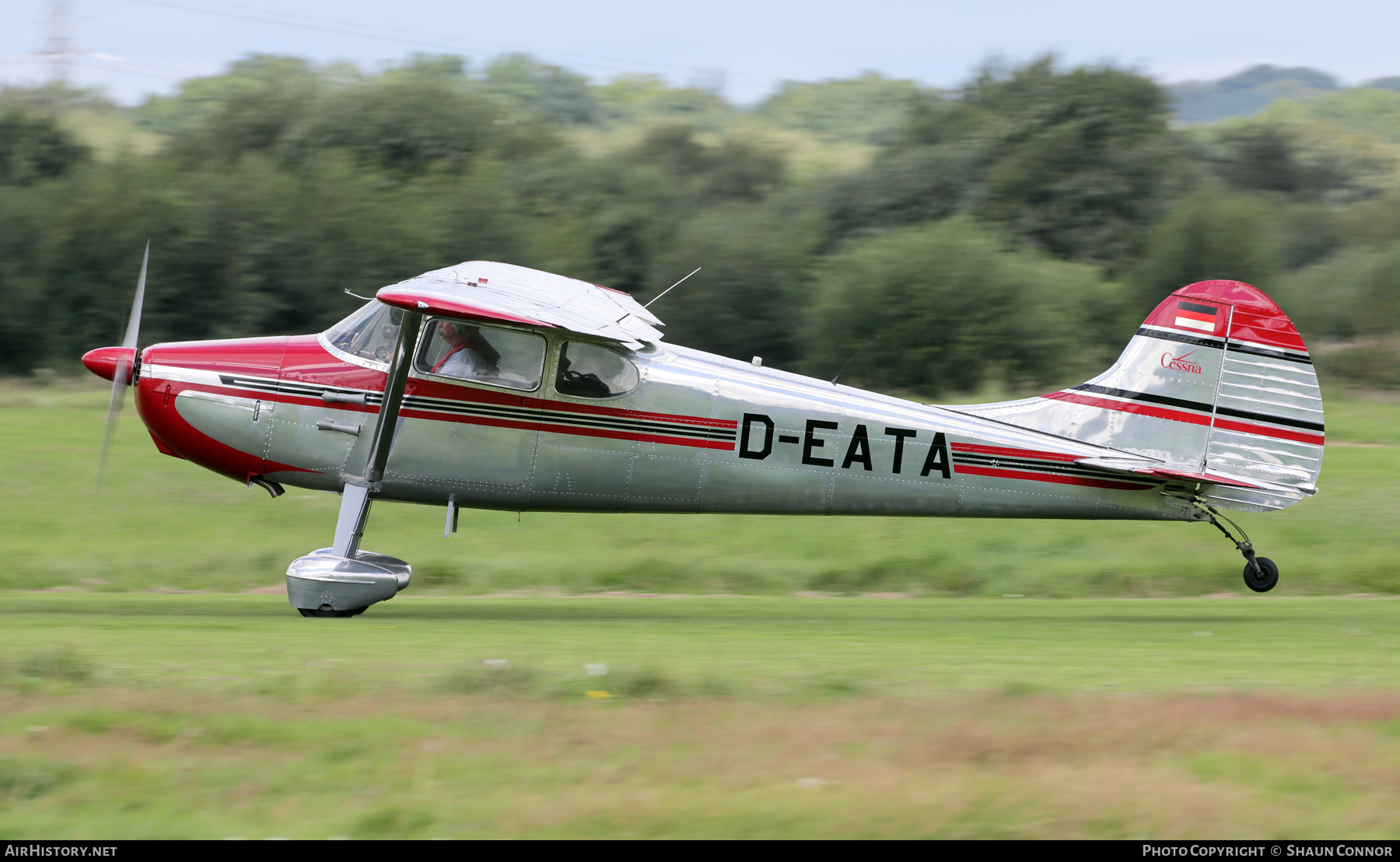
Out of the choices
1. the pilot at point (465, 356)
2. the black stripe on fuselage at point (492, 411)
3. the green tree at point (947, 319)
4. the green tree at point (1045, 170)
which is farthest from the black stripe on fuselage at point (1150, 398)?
the green tree at point (1045, 170)

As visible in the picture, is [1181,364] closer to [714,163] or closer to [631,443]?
[631,443]

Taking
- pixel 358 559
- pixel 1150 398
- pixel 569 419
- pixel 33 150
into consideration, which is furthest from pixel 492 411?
pixel 33 150

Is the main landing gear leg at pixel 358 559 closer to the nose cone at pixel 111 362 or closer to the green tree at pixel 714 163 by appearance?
the nose cone at pixel 111 362

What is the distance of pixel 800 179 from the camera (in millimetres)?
70438

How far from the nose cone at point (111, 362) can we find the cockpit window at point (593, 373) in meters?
3.21

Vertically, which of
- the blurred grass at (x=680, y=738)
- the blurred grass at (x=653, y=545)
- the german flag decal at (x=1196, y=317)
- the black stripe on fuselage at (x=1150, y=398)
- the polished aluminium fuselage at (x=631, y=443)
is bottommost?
the blurred grass at (x=653, y=545)

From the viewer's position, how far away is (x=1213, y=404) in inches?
405

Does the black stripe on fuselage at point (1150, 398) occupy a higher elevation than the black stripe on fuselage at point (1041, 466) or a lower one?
higher

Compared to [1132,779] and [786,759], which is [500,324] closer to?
[786,759]

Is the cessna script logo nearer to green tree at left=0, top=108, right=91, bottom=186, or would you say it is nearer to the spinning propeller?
the spinning propeller

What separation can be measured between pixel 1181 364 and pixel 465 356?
571 cm

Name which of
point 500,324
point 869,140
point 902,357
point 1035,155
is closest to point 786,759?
point 500,324

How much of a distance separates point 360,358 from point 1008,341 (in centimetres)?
2453

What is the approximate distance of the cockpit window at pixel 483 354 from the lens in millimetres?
9648
